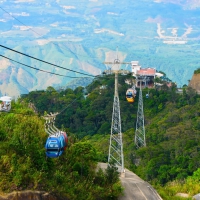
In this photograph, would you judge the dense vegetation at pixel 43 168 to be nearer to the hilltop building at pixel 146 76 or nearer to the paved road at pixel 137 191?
the paved road at pixel 137 191

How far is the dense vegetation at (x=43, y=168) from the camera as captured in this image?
16125 mm

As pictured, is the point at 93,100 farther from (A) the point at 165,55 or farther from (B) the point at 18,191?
(A) the point at 165,55

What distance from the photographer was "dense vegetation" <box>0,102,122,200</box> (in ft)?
52.9

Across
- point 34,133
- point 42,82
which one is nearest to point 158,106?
point 34,133

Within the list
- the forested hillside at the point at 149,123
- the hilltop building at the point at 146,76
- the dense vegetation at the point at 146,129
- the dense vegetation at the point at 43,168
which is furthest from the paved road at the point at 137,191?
the hilltop building at the point at 146,76

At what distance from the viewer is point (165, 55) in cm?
19050

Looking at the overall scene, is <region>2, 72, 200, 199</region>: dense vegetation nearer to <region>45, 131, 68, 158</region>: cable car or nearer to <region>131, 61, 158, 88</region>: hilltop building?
<region>45, 131, 68, 158</region>: cable car

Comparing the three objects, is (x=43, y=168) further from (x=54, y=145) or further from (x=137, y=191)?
(x=137, y=191)

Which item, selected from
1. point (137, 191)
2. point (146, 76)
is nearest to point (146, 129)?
point (146, 76)

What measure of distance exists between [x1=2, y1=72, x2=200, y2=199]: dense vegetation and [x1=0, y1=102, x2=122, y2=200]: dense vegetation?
0.06m

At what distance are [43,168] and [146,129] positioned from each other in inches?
1096

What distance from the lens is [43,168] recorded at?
16750 millimetres

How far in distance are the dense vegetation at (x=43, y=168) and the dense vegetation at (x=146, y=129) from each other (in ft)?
0.19

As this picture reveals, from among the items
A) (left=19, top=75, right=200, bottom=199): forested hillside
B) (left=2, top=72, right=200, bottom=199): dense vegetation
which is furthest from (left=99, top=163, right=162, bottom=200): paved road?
(left=19, top=75, right=200, bottom=199): forested hillside
